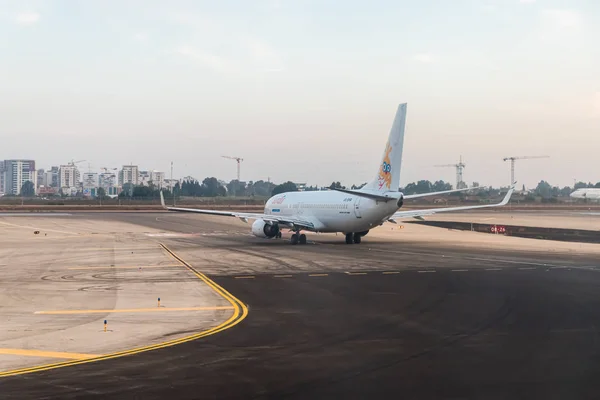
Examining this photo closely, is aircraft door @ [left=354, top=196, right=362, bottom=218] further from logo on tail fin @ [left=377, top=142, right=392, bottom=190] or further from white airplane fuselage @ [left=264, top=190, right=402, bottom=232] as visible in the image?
logo on tail fin @ [left=377, top=142, right=392, bottom=190]

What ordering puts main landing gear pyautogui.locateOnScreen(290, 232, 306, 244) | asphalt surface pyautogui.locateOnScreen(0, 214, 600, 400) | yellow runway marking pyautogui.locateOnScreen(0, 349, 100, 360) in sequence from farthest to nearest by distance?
main landing gear pyautogui.locateOnScreen(290, 232, 306, 244) < yellow runway marking pyautogui.locateOnScreen(0, 349, 100, 360) < asphalt surface pyautogui.locateOnScreen(0, 214, 600, 400)

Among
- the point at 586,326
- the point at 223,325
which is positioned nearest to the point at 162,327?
the point at 223,325

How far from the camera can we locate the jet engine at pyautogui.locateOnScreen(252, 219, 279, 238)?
5312 centimetres

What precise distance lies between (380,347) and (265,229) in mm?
38440

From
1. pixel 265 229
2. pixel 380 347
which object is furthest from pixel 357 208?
pixel 380 347

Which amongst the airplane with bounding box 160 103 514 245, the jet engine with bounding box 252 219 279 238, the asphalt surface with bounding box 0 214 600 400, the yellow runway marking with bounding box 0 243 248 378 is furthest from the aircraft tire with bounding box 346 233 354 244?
the yellow runway marking with bounding box 0 243 248 378

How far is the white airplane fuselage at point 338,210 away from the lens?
46719mm

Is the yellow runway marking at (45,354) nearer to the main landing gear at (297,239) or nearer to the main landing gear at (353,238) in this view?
the main landing gear at (297,239)

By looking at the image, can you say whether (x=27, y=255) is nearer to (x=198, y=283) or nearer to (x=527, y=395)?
(x=198, y=283)

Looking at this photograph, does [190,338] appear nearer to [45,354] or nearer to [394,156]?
[45,354]

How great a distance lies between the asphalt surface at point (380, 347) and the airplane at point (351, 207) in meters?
16.8

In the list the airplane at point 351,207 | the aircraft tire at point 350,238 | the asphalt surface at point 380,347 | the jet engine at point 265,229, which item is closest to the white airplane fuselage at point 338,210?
the airplane at point 351,207

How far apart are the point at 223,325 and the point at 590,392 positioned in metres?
9.79

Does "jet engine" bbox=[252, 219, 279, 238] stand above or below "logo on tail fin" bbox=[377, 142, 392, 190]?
below
